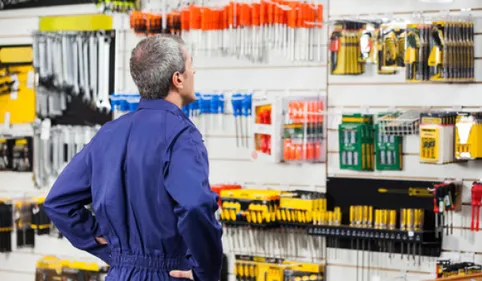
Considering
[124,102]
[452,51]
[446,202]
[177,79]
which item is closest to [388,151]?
[446,202]

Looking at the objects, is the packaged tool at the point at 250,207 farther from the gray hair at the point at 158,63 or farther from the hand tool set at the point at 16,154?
the gray hair at the point at 158,63

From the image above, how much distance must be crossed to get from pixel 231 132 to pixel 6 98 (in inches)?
82.6

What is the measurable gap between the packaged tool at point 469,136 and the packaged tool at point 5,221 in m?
3.74

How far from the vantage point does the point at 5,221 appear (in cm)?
733

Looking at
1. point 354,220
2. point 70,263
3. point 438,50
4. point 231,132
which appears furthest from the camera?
A: point 70,263

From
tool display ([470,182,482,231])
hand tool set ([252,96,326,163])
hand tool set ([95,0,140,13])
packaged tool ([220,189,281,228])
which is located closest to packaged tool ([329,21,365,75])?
hand tool set ([252,96,326,163])

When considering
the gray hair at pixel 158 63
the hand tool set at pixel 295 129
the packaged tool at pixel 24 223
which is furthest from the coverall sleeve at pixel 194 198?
the packaged tool at pixel 24 223

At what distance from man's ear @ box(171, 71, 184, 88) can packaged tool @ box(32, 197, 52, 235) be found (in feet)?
13.6

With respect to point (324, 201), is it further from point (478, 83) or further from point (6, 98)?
point (6, 98)

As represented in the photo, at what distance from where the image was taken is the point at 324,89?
6164 mm

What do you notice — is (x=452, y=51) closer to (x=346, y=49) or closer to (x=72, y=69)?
(x=346, y=49)

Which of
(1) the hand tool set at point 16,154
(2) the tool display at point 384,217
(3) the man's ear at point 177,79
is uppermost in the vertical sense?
(3) the man's ear at point 177,79

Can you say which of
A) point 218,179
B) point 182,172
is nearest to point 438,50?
point 218,179

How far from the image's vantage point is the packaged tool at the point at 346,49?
5.86 meters
